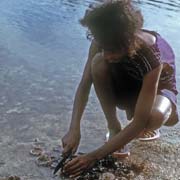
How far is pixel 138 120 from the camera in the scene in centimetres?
212

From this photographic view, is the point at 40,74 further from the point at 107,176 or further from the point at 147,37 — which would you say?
the point at 147,37

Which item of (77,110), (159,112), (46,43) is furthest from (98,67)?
(46,43)

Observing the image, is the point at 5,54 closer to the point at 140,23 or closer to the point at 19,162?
the point at 19,162

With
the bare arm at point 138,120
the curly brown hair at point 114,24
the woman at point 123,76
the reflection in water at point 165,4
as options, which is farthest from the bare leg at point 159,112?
the reflection in water at point 165,4

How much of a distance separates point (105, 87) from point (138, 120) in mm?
435

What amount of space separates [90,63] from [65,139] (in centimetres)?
45

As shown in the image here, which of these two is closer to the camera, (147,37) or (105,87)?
(147,37)

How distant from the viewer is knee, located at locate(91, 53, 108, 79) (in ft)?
7.88

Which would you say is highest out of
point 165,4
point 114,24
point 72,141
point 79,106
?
point 114,24

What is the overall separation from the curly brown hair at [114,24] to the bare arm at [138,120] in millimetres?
215

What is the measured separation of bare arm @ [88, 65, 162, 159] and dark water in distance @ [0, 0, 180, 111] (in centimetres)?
116

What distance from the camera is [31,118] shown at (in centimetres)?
296

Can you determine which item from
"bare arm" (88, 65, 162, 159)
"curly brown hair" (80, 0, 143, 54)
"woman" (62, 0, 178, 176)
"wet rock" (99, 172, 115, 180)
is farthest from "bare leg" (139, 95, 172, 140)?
"curly brown hair" (80, 0, 143, 54)

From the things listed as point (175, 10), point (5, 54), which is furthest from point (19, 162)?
point (175, 10)
